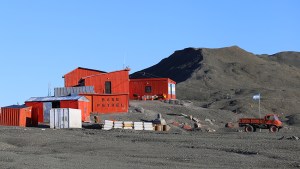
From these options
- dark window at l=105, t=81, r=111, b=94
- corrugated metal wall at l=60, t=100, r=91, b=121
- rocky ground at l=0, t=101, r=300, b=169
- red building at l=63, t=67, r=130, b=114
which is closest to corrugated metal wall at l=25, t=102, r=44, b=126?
corrugated metal wall at l=60, t=100, r=91, b=121

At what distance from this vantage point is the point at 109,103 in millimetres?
58406

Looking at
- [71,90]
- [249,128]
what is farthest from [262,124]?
[71,90]

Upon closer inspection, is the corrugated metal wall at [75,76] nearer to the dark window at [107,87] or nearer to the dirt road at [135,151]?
the dark window at [107,87]

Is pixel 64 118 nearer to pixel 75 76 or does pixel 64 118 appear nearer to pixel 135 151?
pixel 75 76

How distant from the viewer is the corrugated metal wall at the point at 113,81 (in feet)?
208

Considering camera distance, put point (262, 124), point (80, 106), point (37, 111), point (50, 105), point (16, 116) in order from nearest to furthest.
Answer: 1. point (16, 116)
2. point (262, 124)
3. point (37, 111)
4. point (50, 105)
5. point (80, 106)

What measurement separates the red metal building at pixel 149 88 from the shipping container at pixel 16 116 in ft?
70.2

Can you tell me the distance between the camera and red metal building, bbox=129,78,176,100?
7031 cm

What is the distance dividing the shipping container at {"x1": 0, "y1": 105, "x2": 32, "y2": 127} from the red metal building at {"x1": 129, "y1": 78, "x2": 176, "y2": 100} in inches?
843

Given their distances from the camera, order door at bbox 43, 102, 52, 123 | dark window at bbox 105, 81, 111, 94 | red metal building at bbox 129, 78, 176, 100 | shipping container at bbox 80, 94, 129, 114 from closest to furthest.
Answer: door at bbox 43, 102, 52, 123 < shipping container at bbox 80, 94, 129, 114 < dark window at bbox 105, 81, 111, 94 < red metal building at bbox 129, 78, 176, 100

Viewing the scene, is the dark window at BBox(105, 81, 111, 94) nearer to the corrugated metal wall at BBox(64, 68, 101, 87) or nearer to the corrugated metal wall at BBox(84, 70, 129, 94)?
the corrugated metal wall at BBox(84, 70, 129, 94)

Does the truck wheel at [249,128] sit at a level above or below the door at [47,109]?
below

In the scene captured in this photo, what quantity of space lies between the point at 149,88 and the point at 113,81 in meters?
7.66

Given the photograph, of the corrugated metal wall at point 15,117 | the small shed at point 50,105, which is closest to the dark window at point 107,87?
the small shed at point 50,105
